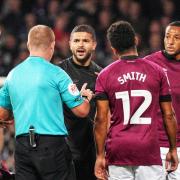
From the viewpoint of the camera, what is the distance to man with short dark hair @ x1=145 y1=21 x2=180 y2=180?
5.50 meters

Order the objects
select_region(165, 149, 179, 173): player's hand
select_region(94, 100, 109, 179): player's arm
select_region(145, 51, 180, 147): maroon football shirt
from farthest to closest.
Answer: select_region(145, 51, 180, 147): maroon football shirt, select_region(165, 149, 179, 173): player's hand, select_region(94, 100, 109, 179): player's arm

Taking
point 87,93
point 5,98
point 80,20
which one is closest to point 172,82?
point 87,93

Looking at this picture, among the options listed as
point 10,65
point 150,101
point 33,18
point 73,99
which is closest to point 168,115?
point 150,101

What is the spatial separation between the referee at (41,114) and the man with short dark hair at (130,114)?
0.71 ft

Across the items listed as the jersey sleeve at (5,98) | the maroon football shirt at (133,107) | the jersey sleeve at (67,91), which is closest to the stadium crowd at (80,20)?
the jersey sleeve at (5,98)

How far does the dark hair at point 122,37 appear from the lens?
4.89 meters

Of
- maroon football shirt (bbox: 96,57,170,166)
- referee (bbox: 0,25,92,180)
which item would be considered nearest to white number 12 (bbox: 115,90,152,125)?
maroon football shirt (bbox: 96,57,170,166)

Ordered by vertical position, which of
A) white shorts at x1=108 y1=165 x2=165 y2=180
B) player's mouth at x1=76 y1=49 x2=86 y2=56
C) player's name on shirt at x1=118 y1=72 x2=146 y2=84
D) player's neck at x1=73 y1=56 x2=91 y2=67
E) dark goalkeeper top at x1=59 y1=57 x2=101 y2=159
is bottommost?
white shorts at x1=108 y1=165 x2=165 y2=180

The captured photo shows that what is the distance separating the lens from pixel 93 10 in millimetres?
9562

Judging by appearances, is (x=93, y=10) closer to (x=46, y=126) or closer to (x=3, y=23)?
(x=3, y=23)

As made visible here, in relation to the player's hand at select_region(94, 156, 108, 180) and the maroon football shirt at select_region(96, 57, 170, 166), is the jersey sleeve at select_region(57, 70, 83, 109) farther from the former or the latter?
the player's hand at select_region(94, 156, 108, 180)

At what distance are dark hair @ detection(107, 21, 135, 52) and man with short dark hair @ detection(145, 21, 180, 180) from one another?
29.5 inches

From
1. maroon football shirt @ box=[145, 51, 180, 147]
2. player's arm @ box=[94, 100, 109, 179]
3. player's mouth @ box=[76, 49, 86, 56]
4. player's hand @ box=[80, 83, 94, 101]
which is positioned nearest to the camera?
A: player's arm @ box=[94, 100, 109, 179]

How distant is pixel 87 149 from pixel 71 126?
0.25 m
